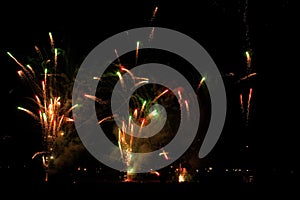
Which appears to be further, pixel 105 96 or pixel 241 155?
pixel 105 96

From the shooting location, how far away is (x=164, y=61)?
16594mm

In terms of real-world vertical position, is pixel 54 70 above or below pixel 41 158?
above

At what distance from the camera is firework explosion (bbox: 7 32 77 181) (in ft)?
46.9

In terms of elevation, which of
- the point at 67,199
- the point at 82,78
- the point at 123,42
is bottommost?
the point at 67,199

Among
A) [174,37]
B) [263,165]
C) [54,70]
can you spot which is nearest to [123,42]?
[174,37]

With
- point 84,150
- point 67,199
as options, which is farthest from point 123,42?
point 67,199

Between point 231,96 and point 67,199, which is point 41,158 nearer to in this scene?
point 231,96

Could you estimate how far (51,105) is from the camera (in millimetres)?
14164

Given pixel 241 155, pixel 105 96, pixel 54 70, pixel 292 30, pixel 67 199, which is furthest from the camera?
pixel 105 96

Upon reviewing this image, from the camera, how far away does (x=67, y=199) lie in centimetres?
725

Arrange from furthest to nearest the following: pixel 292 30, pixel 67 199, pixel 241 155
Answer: pixel 241 155 → pixel 292 30 → pixel 67 199

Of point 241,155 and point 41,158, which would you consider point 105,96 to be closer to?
point 41,158

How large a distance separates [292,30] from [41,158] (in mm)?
10267

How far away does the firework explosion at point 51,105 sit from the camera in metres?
14.3
